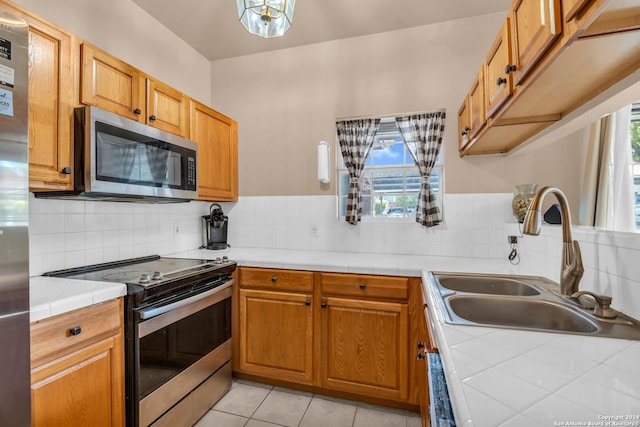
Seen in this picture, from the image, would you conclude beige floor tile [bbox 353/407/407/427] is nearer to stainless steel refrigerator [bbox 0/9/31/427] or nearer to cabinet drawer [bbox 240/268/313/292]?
cabinet drawer [bbox 240/268/313/292]

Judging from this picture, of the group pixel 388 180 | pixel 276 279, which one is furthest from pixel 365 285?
pixel 388 180

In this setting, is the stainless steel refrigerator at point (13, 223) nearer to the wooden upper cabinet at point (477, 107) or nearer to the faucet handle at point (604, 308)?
the faucet handle at point (604, 308)

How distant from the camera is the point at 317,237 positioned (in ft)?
8.81

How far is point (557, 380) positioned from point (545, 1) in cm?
109

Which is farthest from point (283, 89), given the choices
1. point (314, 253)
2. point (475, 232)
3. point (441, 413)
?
point (441, 413)

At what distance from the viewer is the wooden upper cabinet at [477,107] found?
1.70 meters

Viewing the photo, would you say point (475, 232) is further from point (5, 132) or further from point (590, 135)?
point (5, 132)

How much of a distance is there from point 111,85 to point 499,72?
6.65 ft

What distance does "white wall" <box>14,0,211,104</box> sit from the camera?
1.78 meters

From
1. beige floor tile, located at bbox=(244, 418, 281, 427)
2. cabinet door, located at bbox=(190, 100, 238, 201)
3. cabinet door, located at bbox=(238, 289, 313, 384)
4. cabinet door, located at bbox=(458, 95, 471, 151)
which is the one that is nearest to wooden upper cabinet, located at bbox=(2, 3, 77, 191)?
cabinet door, located at bbox=(190, 100, 238, 201)

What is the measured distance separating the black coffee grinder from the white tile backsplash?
13cm

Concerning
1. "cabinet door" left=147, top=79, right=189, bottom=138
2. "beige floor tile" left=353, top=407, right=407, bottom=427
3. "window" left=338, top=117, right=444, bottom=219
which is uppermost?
"cabinet door" left=147, top=79, right=189, bottom=138

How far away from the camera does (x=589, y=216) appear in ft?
6.24

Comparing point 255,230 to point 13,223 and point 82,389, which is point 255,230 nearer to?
point 82,389
